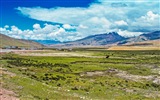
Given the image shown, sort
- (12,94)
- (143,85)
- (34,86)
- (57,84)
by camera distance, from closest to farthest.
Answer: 1. (12,94)
2. (34,86)
3. (57,84)
4. (143,85)

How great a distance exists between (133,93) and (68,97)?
13.6 metres

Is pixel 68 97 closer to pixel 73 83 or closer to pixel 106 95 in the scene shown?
pixel 106 95

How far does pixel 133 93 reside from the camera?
154ft

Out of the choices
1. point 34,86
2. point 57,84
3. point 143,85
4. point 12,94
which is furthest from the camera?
point 143,85

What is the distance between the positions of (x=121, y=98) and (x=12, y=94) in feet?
56.6

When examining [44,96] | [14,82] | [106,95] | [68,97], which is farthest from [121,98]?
[14,82]

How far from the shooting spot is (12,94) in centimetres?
3725

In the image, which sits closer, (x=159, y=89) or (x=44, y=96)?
(x=44, y=96)

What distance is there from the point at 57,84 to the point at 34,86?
6.80 m

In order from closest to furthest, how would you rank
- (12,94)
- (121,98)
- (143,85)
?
(12,94), (121,98), (143,85)

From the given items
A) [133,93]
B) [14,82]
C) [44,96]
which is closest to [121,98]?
[133,93]

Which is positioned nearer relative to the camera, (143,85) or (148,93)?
(148,93)

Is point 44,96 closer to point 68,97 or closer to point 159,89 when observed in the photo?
point 68,97

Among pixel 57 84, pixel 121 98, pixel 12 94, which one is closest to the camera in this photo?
pixel 12 94
